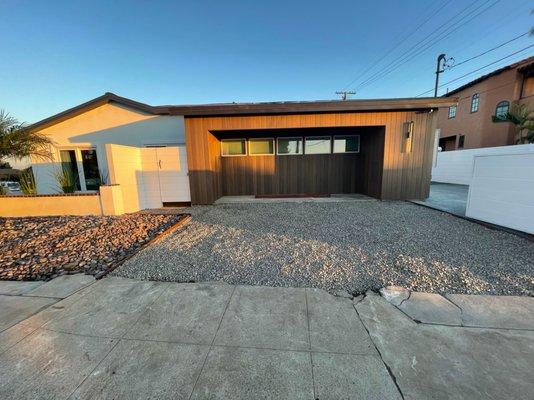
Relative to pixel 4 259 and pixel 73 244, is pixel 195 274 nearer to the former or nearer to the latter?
pixel 73 244

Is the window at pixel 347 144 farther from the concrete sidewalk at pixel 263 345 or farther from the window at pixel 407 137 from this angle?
the concrete sidewalk at pixel 263 345

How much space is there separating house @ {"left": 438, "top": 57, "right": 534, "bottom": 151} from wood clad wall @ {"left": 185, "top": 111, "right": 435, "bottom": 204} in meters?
8.68

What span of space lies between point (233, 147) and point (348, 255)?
6.66 m

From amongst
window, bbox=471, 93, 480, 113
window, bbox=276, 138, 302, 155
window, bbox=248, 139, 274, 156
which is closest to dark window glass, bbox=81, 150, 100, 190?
window, bbox=248, 139, 274, 156

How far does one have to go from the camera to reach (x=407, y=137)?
6.87 meters

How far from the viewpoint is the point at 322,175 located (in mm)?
8820

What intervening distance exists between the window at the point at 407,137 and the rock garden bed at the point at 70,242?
23.3 feet

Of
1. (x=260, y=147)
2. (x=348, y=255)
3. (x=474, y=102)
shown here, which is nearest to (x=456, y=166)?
(x=474, y=102)

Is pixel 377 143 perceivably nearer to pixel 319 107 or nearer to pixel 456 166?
pixel 319 107

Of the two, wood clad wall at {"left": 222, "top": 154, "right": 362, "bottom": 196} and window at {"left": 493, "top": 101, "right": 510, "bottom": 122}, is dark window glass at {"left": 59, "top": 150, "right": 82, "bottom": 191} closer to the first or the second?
wood clad wall at {"left": 222, "top": 154, "right": 362, "bottom": 196}

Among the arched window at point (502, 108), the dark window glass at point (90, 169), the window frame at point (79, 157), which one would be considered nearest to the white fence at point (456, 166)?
the arched window at point (502, 108)

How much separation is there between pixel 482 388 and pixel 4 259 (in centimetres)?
617

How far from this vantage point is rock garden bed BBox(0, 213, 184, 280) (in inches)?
129

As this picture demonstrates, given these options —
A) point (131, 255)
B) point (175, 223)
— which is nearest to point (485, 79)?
point (175, 223)
